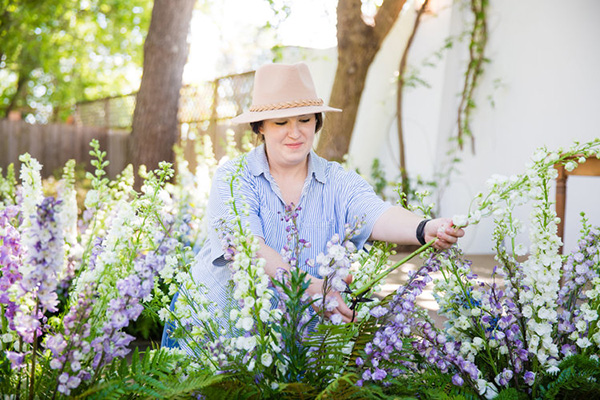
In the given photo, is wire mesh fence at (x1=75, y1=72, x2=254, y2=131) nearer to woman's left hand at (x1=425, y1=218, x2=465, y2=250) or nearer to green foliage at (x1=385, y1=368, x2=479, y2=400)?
woman's left hand at (x1=425, y1=218, x2=465, y2=250)

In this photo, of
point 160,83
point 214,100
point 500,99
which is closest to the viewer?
point 500,99

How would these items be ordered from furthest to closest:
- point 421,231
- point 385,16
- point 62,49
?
point 62,49, point 385,16, point 421,231

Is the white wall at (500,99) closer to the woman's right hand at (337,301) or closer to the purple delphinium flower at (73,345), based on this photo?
the woman's right hand at (337,301)

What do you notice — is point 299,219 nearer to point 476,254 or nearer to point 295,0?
point 295,0

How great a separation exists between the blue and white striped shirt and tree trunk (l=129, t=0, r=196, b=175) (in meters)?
4.35

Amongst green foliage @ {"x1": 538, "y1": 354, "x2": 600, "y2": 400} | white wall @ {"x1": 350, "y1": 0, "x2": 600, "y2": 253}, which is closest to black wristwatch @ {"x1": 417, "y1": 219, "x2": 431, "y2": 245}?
green foliage @ {"x1": 538, "y1": 354, "x2": 600, "y2": 400}

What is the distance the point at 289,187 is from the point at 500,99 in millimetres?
4449

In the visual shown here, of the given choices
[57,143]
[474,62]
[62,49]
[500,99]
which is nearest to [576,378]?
[500,99]

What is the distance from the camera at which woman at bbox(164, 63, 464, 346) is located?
2.03 m

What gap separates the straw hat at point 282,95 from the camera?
6.72 ft

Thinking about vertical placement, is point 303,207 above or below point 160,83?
below

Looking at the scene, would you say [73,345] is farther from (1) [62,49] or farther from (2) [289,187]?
(1) [62,49]

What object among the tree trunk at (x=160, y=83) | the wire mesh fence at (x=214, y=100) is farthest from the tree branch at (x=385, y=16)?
the wire mesh fence at (x=214, y=100)

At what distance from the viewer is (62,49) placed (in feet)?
53.8
